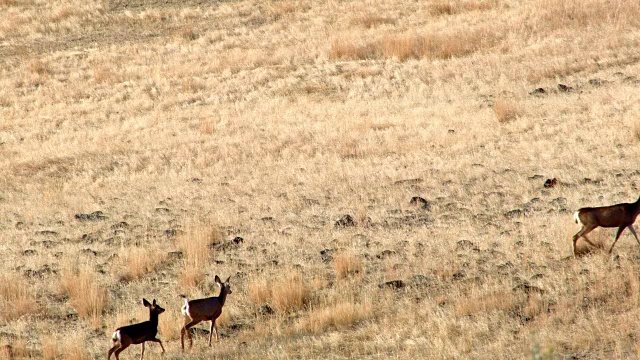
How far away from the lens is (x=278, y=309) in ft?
35.2

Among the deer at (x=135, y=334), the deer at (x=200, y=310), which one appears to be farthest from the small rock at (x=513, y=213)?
the deer at (x=135, y=334)

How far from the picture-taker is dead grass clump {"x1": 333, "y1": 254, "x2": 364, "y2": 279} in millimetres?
11766

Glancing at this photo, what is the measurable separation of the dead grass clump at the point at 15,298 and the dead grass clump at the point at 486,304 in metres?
5.07

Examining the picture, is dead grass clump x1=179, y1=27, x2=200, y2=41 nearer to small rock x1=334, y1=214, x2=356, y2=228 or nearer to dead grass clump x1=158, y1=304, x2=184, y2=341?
small rock x1=334, y1=214, x2=356, y2=228

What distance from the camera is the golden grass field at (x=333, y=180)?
392 inches

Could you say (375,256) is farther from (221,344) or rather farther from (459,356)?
(459,356)

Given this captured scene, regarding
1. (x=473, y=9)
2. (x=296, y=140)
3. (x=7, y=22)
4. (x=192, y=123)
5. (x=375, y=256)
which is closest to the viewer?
(x=375, y=256)

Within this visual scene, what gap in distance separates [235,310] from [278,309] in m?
0.51

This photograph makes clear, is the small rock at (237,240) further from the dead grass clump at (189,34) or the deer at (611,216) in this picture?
the dead grass clump at (189,34)

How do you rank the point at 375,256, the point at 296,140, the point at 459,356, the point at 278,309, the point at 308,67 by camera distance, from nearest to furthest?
the point at 459,356
the point at 278,309
the point at 375,256
the point at 296,140
the point at 308,67

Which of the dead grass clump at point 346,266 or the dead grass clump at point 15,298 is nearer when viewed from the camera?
the dead grass clump at point 15,298

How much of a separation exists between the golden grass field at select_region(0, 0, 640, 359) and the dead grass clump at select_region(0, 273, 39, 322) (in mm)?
40

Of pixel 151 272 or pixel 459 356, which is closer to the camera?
pixel 459 356

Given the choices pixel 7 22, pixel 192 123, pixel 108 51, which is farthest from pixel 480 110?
pixel 7 22
